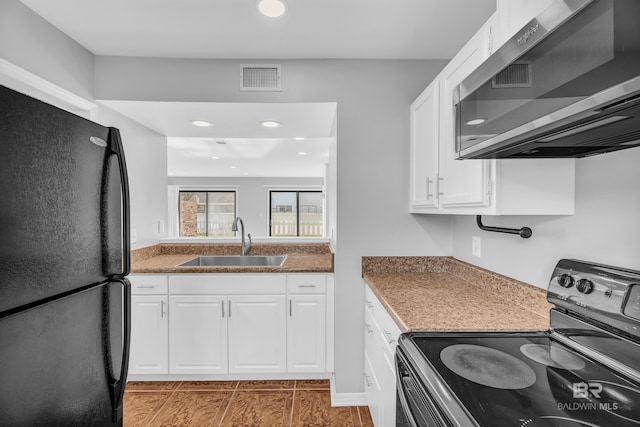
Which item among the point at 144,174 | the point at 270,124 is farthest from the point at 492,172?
the point at 144,174

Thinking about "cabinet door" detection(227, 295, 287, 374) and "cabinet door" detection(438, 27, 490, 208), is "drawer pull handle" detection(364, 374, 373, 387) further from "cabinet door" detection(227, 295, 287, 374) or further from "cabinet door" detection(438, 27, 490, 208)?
"cabinet door" detection(438, 27, 490, 208)

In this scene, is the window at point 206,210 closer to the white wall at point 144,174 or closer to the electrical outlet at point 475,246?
the white wall at point 144,174

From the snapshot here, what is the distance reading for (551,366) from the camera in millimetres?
875

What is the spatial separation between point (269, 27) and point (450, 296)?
5.71 feet

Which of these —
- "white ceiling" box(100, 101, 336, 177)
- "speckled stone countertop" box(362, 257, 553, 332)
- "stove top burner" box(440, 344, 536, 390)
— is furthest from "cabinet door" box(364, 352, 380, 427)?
"white ceiling" box(100, 101, 336, 177)

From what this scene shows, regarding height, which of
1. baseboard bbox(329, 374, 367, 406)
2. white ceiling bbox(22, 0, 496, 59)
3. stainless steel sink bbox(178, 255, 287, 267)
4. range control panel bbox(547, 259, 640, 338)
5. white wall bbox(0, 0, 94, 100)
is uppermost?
white ceiling bbox(22, 0, 496, 59)

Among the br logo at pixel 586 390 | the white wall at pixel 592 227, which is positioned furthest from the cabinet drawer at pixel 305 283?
→ the br logo at pixel 586 390

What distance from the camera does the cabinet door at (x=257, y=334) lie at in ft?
7.55

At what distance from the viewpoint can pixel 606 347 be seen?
0.86 meters

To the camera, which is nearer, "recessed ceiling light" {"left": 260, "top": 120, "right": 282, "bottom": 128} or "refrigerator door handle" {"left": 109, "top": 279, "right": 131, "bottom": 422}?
"refrigerator door handle" {"left": 109, "top": 279, "right": 131, "bottom": 422}

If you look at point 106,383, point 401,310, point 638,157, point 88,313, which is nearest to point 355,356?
point 401,310

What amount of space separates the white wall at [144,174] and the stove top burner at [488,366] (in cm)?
246

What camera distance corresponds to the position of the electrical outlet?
1.81 m

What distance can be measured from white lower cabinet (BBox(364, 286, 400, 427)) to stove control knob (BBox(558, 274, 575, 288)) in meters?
0.60
